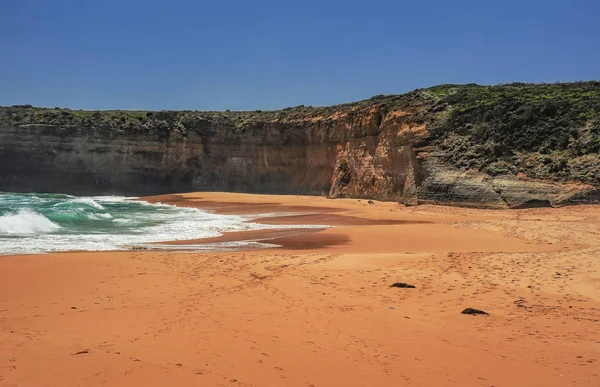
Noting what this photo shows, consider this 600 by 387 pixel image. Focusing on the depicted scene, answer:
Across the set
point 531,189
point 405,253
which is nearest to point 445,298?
point 405,253

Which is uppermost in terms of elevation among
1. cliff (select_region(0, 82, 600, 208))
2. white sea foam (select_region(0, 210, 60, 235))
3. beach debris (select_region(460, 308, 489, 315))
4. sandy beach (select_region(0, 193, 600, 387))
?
cliff (select_region(0, 82, 600, 208))

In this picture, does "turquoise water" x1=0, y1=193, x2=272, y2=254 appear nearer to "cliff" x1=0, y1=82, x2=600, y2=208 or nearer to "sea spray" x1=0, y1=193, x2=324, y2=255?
"sea spray" x1=0, y1=193, x2=324, y2=255

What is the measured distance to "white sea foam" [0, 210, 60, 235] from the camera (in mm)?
17312

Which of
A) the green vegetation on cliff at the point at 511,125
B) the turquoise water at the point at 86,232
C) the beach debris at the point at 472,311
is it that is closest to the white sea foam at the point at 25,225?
the turquoise water at the point at 86,232

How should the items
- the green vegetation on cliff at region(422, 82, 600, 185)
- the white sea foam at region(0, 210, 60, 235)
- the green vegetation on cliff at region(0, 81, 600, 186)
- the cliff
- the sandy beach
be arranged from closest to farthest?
the sandy beach
the white sea foam at region(0, 210, 60, 235)
the green vegetation on cliff at region(422, 82, 600, 185)
the green vegetation on cliff at region(0, 81, 600, 186)
the cliff

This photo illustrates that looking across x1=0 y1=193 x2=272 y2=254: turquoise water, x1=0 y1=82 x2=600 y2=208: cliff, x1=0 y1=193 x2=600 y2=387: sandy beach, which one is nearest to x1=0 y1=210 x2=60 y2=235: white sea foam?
x1=0 y1=193 x2=272 y2=254: turquoise water

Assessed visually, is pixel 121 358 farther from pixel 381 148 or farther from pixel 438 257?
pixel 381 148

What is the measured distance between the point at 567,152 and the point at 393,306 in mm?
21965

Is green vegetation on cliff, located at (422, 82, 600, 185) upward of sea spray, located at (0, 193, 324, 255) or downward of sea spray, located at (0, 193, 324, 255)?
upward

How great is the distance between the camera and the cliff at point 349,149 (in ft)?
82.4

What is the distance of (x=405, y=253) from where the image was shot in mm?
11742

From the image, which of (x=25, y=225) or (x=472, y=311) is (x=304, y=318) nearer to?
(x=472, y=311)

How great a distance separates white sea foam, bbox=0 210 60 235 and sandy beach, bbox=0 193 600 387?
720 centimetres

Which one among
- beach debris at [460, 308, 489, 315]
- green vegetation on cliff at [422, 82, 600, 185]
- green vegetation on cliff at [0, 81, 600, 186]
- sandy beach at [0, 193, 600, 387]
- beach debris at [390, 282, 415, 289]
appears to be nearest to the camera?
sandy beach at [0, 193, 600, 387]
